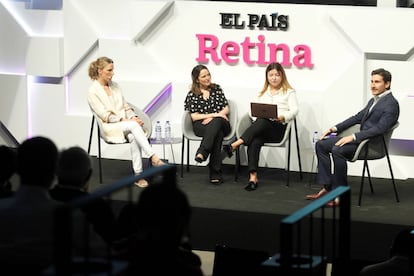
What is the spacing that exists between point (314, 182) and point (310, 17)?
1639 mm

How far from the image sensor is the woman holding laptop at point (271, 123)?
26.1 ft

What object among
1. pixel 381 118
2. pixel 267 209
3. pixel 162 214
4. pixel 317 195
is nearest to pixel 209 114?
pixel 317 195

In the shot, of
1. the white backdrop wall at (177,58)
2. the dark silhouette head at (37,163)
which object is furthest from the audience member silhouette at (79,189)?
the white backdrop wall at (177,58)

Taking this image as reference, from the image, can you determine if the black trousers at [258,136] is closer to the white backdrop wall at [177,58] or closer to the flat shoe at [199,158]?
the flat shoe at [199,158]

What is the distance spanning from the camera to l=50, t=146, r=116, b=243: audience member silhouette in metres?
3.85

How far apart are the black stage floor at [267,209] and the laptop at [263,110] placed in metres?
0.67

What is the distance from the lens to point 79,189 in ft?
13.0

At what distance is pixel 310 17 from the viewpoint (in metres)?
8.45

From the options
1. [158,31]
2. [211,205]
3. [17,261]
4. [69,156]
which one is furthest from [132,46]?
[17,261]

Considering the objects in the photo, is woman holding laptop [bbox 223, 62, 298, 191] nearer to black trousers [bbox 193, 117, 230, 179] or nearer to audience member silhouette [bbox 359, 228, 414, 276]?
black trousers [bbox 193, 117, 230, 179]

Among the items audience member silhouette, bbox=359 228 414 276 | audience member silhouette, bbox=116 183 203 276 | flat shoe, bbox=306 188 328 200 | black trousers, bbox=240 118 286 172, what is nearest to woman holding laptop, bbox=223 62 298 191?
black trousers, bbox=240 118 286 172

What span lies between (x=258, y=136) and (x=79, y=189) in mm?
4195

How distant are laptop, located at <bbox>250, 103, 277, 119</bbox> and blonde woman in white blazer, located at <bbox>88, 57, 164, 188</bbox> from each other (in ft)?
3.33

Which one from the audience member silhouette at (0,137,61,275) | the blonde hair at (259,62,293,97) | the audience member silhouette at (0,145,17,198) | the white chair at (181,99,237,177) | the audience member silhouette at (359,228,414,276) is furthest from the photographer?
the white chair at (181,99,237,177)
